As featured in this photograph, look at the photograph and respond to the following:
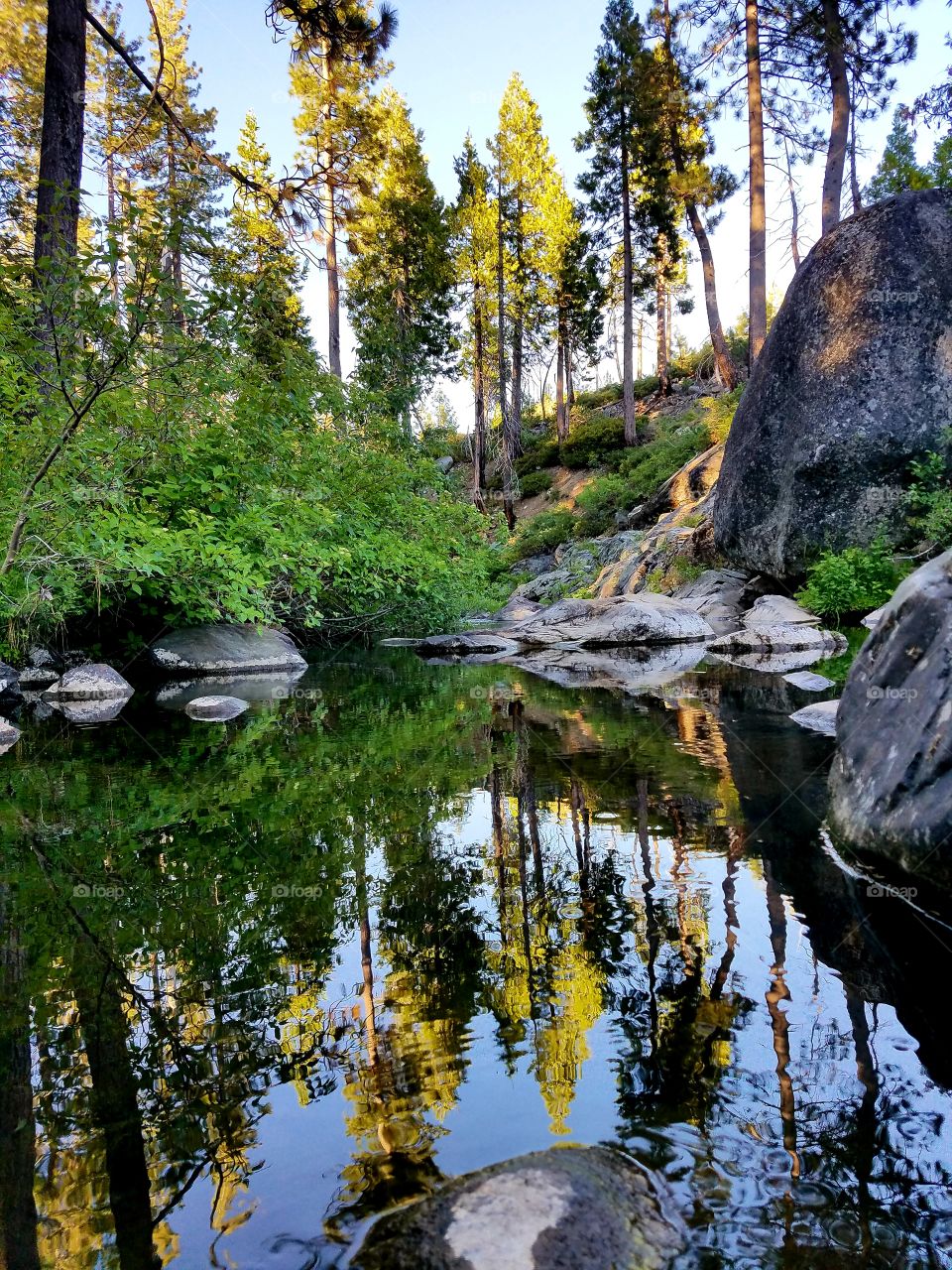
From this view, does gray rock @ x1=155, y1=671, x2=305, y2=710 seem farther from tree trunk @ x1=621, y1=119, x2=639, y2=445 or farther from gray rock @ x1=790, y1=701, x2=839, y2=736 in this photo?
tree trunk @ x1=621, y1=119, x2=639, y2=445

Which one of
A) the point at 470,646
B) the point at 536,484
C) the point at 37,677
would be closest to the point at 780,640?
the point at 470,646

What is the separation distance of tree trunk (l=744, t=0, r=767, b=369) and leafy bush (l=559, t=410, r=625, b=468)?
12.1 meters

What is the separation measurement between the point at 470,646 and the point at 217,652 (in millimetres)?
5151

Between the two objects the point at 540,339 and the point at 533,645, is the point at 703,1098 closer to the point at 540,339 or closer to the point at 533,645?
the point at 533,645

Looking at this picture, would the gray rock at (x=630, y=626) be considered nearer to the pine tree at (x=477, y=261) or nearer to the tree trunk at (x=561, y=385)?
the pine tree at (x=477, y=261)

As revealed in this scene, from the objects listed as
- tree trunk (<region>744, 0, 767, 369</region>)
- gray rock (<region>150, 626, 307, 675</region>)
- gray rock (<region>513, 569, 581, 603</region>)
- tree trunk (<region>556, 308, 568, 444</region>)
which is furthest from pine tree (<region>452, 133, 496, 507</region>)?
gray rock (<region>150, 626, 307, 675</region>)

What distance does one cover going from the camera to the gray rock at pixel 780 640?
12.3 meters

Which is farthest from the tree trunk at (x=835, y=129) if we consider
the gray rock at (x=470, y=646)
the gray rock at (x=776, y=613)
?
the gray rock at (x=470, y=646)

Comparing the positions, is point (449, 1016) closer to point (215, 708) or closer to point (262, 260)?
point (215, 708)

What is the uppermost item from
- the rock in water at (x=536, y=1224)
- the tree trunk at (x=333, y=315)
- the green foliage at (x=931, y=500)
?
the tree trunk at (x=333, y=315)

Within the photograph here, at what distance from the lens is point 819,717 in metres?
6.64

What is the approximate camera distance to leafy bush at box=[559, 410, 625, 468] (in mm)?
32156

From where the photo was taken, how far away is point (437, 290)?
100ft

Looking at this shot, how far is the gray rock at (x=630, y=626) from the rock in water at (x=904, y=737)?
10.2 metres
